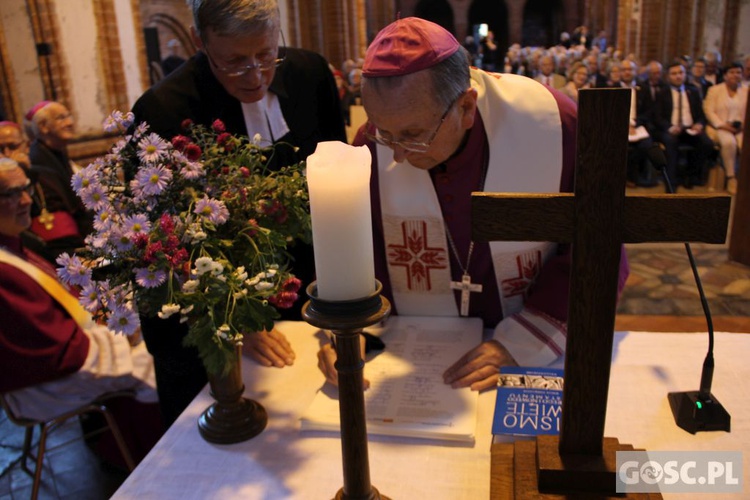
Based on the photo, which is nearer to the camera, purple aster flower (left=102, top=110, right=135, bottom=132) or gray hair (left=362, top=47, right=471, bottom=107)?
purple aster flower (left=102, top=110, right=135, bottom=132)

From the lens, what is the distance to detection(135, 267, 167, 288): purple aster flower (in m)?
1.21

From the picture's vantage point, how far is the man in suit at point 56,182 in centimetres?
364

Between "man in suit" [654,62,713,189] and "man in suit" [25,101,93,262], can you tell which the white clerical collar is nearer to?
"man in suit" [25,101,93,262]

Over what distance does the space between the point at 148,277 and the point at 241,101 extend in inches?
Result: 43.0

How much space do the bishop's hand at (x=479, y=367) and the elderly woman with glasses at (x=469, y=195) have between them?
0.05 metres

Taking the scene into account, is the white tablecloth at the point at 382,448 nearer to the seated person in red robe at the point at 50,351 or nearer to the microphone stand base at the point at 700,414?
the microphone stand base at the point at 700,414

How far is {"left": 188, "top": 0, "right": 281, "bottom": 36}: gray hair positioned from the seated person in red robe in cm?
113

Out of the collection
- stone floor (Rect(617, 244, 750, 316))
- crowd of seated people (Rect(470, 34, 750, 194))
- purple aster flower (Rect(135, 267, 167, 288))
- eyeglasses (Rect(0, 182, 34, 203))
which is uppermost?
purple aster flower (Rect(135, 267, 167, 288))

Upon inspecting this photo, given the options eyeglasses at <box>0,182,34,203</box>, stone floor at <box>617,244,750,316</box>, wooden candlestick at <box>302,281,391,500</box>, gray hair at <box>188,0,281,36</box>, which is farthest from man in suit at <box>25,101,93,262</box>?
stone floor at <box>617,244,750,316</box>

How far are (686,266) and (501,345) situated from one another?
470cm

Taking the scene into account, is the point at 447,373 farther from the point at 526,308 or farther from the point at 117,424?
the point at 117,424

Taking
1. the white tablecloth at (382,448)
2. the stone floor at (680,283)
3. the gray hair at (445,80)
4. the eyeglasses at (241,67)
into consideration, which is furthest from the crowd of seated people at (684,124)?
the white tablecloth at (382,448)

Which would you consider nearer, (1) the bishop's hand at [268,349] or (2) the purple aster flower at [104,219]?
(2) the purple aster flower at [104,219]

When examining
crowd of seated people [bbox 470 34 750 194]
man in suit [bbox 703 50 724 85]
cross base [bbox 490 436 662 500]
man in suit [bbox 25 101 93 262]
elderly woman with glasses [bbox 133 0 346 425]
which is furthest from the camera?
man in suit [bbox 703 50 724 85]
